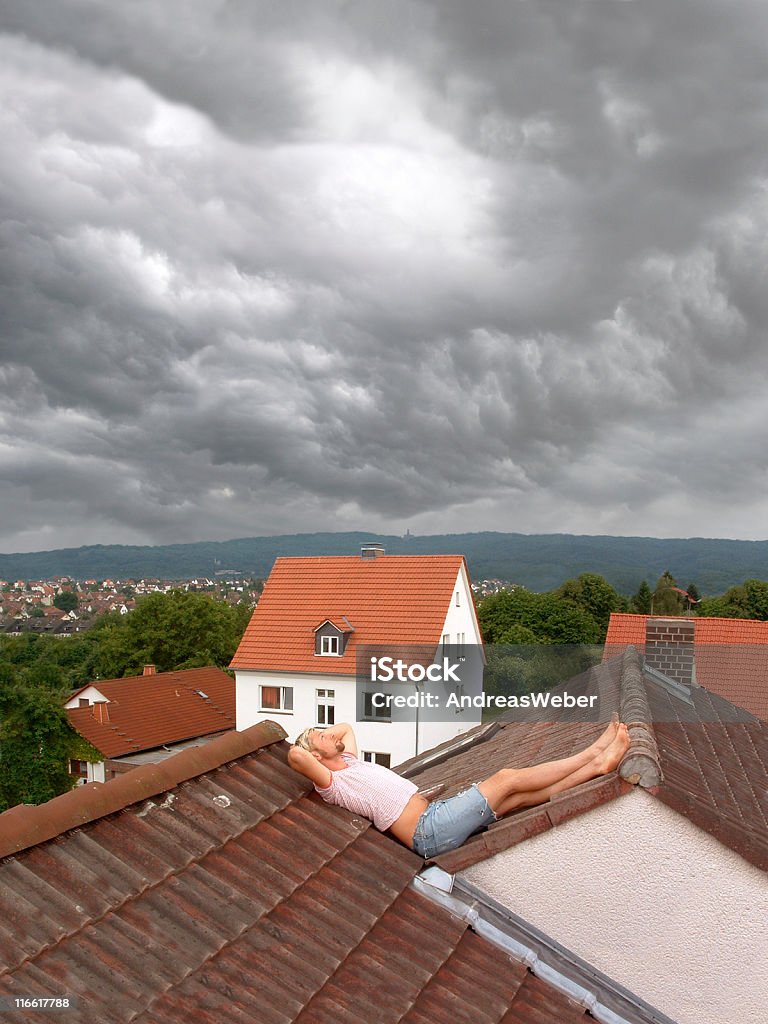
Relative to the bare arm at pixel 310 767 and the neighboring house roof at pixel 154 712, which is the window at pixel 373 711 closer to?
the neighboring house roof at pixel 154 712

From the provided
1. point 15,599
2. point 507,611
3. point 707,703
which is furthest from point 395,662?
point 15,599

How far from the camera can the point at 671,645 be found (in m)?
13.4

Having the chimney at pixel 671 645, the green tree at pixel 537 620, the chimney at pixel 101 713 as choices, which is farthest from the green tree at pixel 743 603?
the chimney at pixel 671 645

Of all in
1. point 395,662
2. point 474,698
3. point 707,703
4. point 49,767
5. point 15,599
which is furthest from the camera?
point 15,599

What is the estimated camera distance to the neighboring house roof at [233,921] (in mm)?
2759

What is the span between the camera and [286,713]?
29.4 metres

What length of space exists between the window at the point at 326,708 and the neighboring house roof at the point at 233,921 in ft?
82.6

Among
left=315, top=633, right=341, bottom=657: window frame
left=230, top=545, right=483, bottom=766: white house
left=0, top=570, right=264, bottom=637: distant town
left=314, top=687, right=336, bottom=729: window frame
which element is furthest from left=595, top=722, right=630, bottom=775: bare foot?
left=0, top=570, right=264, bottom=637: distant town

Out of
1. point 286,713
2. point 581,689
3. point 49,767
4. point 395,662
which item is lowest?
point 49,767

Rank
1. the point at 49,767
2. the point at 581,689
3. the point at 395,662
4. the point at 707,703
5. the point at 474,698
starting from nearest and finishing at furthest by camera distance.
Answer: the point at 707,703, the point at 581,689, the point at 395,662, the point at 474,698, the point at 49,767

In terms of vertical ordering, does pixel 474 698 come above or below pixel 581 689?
below

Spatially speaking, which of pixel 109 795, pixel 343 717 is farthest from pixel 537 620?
pixel 109 795

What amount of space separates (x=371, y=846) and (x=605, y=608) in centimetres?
7431

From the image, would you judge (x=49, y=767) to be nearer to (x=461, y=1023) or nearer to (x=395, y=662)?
(x=395, y=662)
